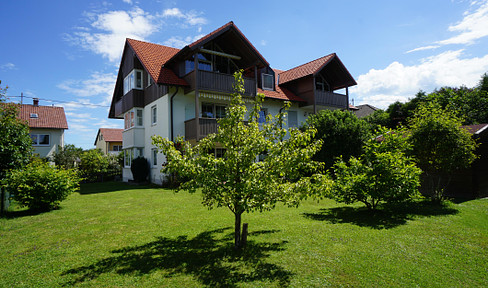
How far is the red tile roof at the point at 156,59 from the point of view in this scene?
59.6 feet

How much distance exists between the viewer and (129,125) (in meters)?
23.0

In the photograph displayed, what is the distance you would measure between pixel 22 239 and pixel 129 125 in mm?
16837

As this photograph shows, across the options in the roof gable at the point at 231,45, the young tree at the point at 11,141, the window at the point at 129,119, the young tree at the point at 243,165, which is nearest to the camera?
the young tree at the point at 243,165

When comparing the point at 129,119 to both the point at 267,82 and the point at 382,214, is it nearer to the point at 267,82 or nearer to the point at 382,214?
the point at 267,82

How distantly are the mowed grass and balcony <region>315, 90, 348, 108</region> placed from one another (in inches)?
619

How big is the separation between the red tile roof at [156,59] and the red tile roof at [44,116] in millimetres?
17912

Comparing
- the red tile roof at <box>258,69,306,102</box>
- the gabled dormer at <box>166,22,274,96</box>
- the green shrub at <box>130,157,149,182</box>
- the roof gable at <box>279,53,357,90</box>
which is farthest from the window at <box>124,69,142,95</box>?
the roof gable at <box>279,53,357,90</box>

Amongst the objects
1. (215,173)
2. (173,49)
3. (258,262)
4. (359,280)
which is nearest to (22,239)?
(215,173)

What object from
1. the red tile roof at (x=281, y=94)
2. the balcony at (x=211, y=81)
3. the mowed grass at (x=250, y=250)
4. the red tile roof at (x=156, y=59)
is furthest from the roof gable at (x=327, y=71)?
the mowed grass at (x=250, y=250)

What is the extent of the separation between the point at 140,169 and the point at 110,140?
34702 mm

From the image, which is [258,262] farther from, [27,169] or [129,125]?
[129,125]

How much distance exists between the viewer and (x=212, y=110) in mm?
20344

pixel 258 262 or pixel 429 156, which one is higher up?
pixel 429 156

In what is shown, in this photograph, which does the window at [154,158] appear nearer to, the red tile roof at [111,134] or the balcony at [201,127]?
the balcony at [201,127]
